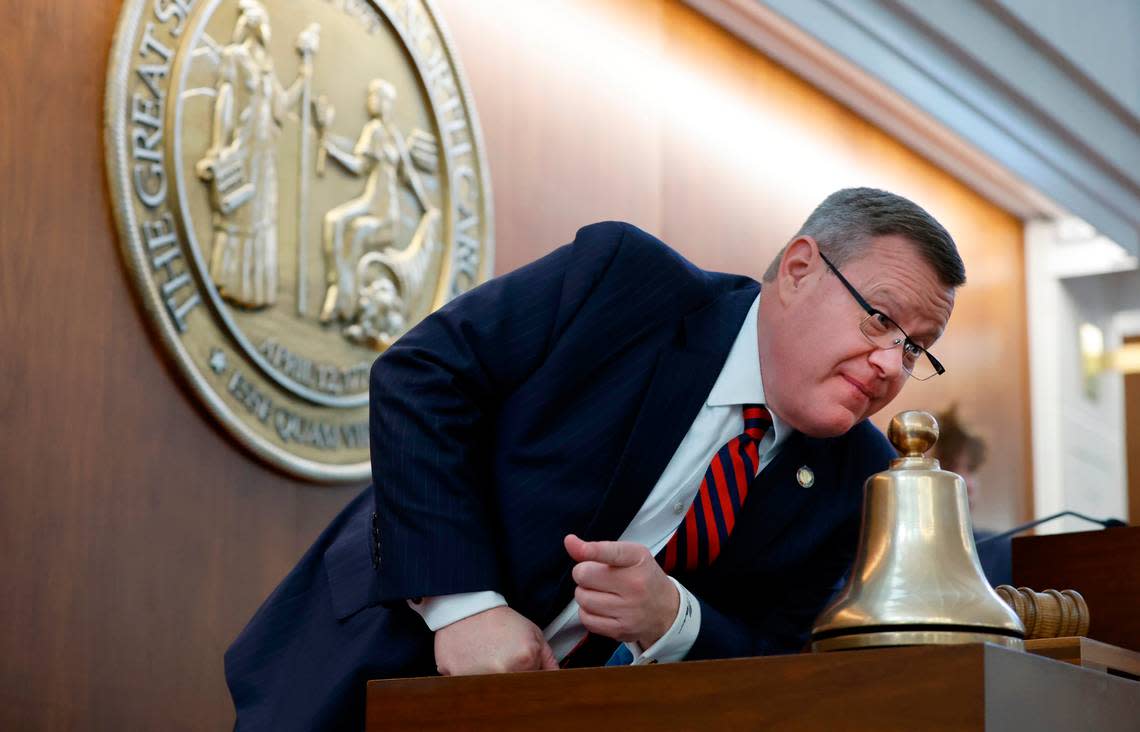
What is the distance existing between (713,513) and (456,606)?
0.39 meters

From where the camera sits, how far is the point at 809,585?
191 cm

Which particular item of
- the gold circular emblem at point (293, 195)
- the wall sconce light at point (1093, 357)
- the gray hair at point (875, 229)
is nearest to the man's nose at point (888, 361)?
the gray hair at point (875, 229)

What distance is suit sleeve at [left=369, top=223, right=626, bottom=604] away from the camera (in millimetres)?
1564

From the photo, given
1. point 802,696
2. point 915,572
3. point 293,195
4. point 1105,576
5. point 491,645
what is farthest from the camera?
point 293,195

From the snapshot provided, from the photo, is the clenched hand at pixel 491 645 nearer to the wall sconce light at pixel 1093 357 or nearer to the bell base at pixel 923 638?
the bell base at pixel 923 638

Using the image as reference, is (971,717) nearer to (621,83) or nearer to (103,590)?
Result: (103,590)

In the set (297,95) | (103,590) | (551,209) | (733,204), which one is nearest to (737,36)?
(733,204)

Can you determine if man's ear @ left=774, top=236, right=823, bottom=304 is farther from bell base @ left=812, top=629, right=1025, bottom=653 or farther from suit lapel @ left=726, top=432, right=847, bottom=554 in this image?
bell base @ left=812, top=629, right=1025, bottom=653

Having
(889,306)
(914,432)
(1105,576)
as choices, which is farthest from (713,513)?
(1105,576)

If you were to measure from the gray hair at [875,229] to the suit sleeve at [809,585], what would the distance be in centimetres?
28

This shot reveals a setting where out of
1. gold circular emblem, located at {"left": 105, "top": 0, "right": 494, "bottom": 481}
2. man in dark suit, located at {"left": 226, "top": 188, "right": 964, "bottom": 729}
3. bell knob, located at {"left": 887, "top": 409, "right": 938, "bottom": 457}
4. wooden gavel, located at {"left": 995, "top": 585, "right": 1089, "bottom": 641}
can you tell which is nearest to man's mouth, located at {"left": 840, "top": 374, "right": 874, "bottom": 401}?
man in dark suit, located at {"left": 226, "top": 188, "right": 964, "bottom": 729}

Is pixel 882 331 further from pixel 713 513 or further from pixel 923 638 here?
pixel 923 638

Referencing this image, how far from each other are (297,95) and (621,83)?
4.33 feet

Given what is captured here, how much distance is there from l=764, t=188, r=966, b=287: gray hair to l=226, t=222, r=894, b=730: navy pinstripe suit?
16cm
